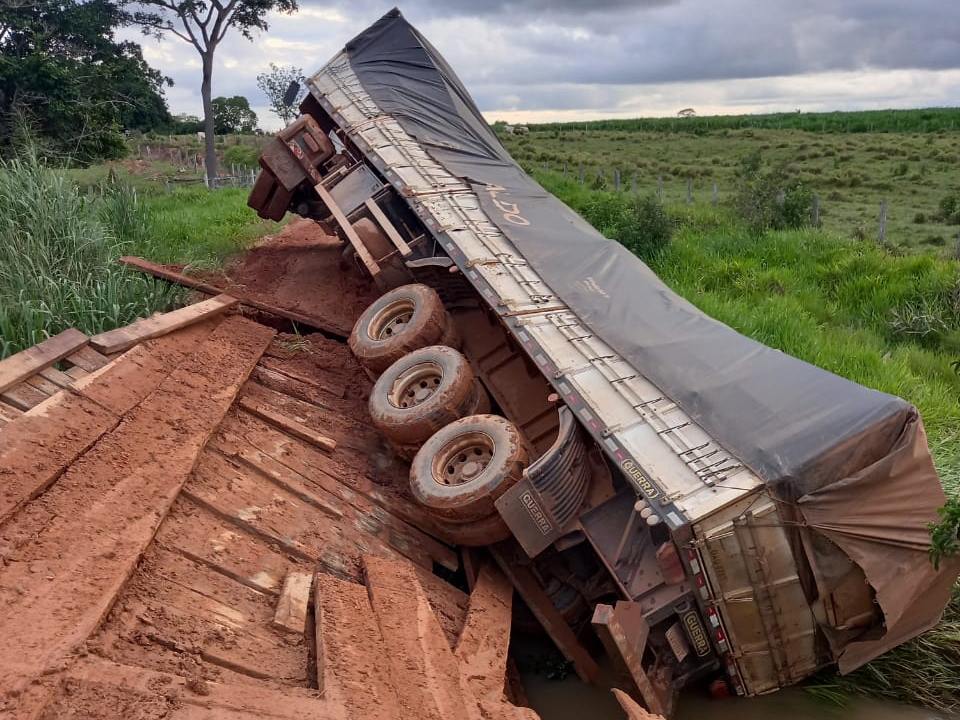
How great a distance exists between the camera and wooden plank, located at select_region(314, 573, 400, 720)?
3.28 meters

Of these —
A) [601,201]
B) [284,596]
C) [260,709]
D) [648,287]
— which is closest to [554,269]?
[648,287]

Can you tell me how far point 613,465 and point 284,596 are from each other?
2.27 m

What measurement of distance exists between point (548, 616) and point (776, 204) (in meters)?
11.9

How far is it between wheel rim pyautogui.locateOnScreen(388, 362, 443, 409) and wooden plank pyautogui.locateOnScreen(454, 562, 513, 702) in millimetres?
1539

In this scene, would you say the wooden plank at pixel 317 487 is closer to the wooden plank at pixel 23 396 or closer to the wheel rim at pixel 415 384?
the wheel rim at pixel 415 384

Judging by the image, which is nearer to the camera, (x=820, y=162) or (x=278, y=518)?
(x=278, y=518)

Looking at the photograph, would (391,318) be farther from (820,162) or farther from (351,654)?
(820,162)

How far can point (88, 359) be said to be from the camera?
18.0ft

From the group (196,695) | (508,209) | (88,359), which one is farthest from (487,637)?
(508,209)

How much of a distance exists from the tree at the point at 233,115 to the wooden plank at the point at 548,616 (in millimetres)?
52835

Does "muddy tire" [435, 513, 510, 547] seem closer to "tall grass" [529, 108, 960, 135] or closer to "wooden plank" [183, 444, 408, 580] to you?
"wooden plank" [183, 444, 408, 580]

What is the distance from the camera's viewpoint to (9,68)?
14.2 m

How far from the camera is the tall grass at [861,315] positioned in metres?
5.47

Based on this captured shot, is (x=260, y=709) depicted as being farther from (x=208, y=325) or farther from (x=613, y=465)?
(x=208, y=325)
